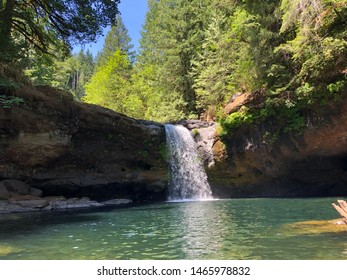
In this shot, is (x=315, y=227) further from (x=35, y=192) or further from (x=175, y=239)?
(x=35, y=192)

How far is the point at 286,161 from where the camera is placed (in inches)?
870

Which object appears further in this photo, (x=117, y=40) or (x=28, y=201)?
(x=117, y=40)

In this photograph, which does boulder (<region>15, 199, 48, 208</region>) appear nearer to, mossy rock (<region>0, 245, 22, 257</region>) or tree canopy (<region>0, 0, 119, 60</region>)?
tree canopy (<region>0, 0, 119, 60</region>)

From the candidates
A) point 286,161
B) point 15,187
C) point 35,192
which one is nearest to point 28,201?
point 15,187

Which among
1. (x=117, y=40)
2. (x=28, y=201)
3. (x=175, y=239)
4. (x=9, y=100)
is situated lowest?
(x=175, y=239)

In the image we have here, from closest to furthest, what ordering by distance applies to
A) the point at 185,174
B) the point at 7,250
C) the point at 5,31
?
the point at 7,250 → the point at 5,31 → the point at 185,174

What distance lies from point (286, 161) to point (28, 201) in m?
16.2

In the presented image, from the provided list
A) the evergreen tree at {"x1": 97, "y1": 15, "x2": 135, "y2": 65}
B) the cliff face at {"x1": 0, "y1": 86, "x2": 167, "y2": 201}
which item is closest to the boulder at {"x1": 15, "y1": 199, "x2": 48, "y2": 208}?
the cliff face at {"x1": 0, "y1": 86, "x2": 167, "y2": 201}

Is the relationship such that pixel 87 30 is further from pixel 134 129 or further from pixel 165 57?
pixel 165 57

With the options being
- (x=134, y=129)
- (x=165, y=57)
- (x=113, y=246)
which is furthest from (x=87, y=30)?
(x=165, y=57)

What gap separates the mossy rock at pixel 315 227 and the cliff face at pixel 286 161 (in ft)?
35.9

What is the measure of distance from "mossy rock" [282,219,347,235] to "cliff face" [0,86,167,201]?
578 inches

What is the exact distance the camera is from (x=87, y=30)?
1903 cm

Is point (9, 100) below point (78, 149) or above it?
above
